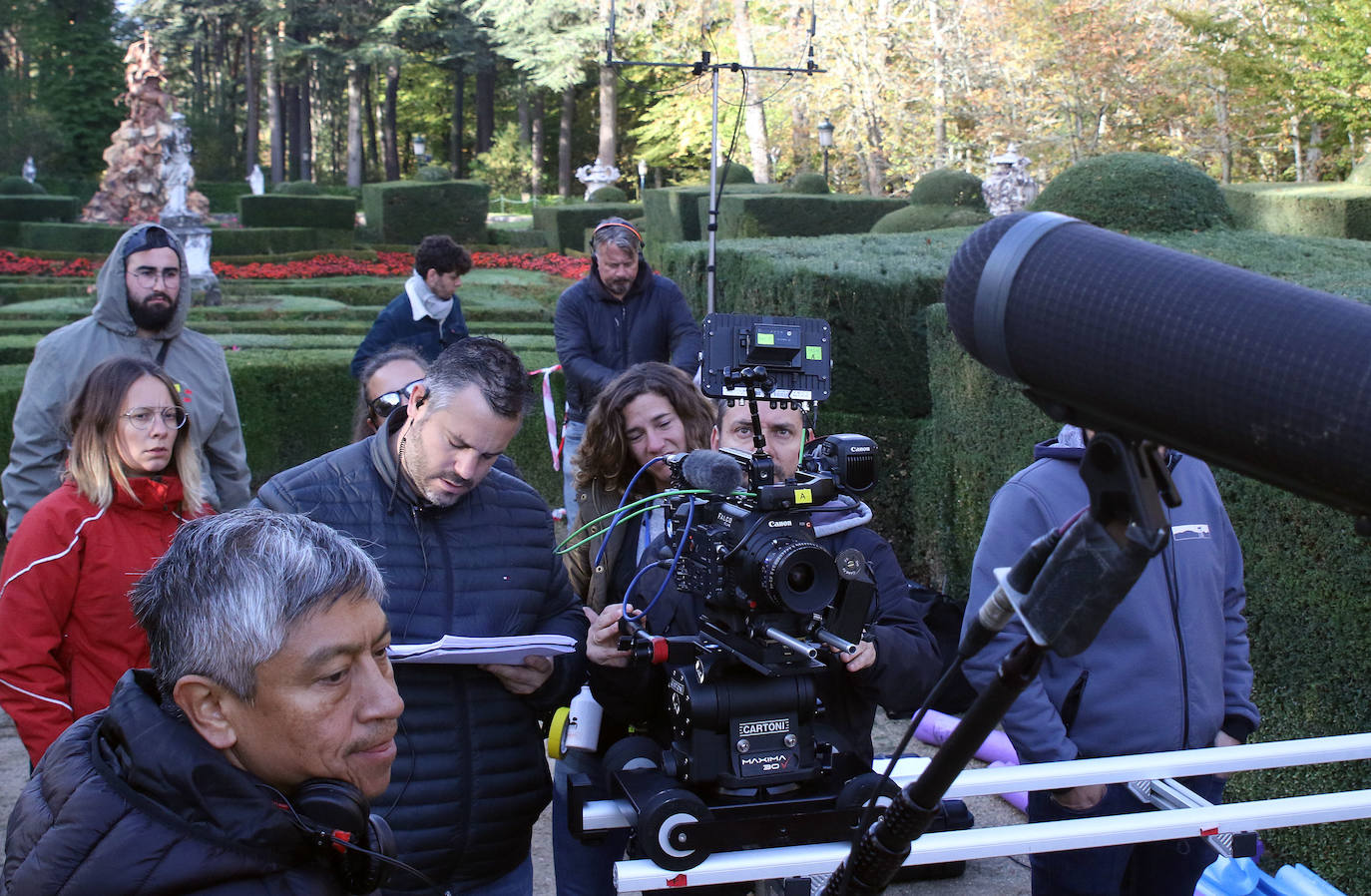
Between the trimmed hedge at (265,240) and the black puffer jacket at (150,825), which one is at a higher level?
the trimmed hedge at (265,240)

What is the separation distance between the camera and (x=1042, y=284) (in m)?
1.02

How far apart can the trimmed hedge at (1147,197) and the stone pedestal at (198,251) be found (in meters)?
14.8

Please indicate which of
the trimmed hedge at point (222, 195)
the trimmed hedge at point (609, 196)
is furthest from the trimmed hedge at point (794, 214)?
the trimmed hedge at point (222, 195)

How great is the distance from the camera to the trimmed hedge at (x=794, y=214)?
2019cm

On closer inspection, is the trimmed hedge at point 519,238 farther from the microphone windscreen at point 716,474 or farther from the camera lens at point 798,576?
the camera lens at point 798,576

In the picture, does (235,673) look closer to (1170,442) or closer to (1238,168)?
(1170,442)

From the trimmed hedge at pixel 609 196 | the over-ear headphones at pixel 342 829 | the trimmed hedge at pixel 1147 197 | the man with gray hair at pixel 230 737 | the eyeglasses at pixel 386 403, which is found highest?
the trimmed hedge at pixel 609 196

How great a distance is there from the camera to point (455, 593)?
2.57 metres

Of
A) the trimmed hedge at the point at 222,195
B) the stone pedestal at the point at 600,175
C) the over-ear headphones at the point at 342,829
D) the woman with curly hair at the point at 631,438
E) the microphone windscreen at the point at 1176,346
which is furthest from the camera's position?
Result: the trimmed hedge at the point at 222,195

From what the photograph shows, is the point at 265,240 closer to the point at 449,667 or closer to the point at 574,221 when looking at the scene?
the point at 574,221

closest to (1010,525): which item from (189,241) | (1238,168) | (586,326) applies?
(586,326)

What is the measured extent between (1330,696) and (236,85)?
5827 centimetres

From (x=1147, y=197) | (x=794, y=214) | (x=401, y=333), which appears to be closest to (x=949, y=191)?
(x=794, y=214)

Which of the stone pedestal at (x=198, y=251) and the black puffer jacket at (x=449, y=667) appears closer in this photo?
the black puffer jacket at (x=449, y=667)
